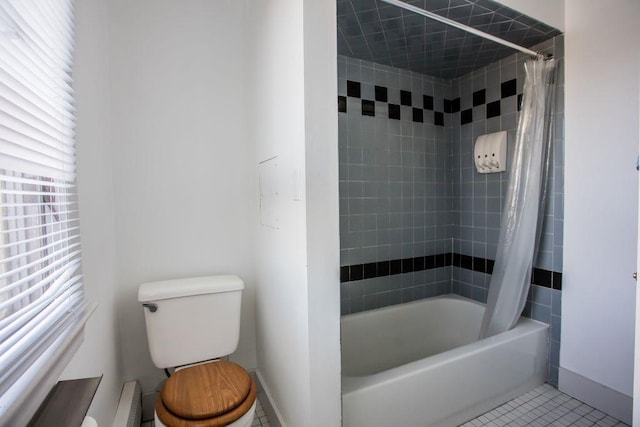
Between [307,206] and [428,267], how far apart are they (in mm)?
1746

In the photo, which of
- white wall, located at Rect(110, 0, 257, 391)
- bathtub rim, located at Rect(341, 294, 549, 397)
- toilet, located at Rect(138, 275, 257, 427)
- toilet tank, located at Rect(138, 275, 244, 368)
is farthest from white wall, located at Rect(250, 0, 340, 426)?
white wall, located at Rect(110, 0, 257, 391)

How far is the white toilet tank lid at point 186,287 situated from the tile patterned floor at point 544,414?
147 cm

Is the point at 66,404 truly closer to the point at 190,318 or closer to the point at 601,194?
the point at 190,318

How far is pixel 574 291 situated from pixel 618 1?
1598 millimetres

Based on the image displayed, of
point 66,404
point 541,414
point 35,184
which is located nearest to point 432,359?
point 541,414

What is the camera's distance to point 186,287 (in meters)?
1.58

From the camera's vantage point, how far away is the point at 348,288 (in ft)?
7.38

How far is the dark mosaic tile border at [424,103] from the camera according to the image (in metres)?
2.21

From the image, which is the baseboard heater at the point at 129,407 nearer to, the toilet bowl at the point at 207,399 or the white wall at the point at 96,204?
the white wall at the point at 96,204

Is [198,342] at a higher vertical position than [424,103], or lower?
lower

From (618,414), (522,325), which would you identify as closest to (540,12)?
(522,325)

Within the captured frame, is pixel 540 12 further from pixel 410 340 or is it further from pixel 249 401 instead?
pixel 249 401

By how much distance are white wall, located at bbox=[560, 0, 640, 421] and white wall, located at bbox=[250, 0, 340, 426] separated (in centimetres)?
154

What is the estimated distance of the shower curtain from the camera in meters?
1.88
